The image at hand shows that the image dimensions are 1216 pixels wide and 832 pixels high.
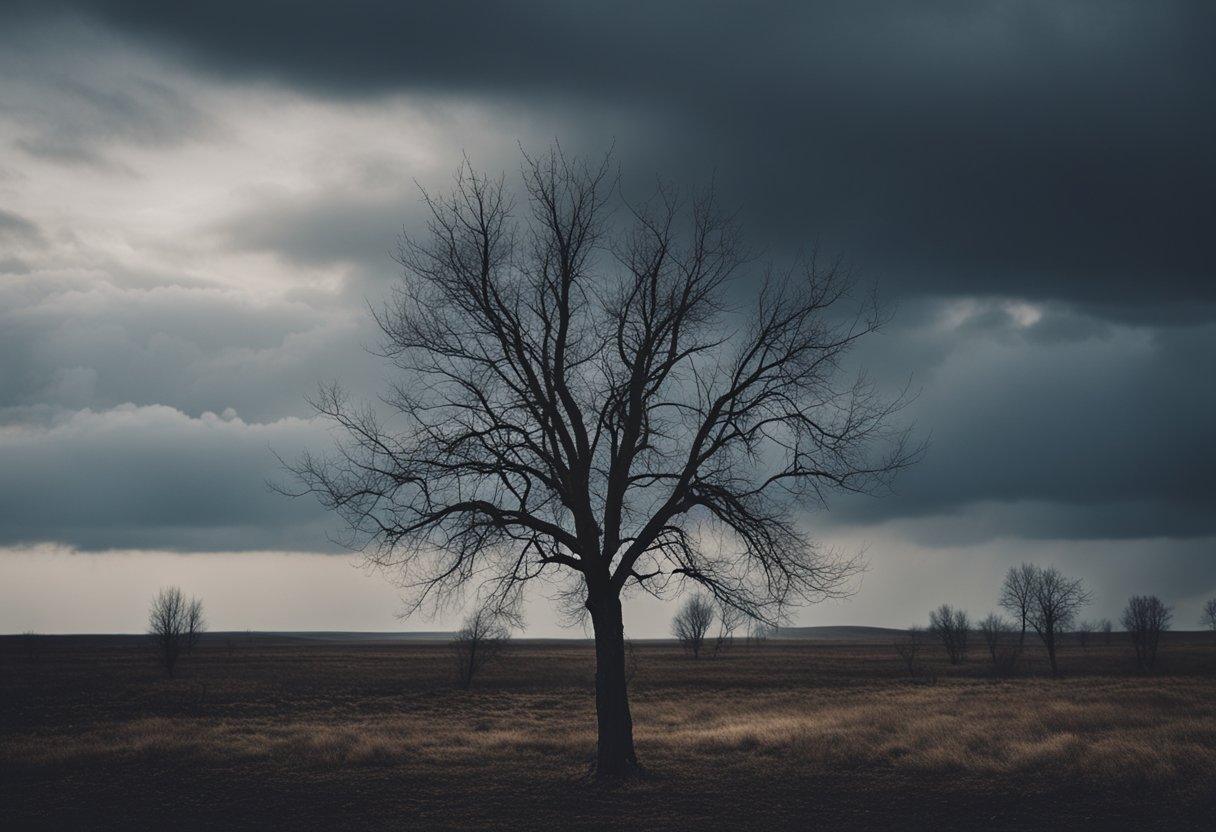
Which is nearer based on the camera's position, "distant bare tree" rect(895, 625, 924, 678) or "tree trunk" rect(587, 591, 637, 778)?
"tree trunk" rect(587, 591, 637, 778)

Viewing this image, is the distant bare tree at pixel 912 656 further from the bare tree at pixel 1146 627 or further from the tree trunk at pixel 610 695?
the tree trunk at pixel 610 695

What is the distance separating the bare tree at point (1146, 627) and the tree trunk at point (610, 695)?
2797 inches

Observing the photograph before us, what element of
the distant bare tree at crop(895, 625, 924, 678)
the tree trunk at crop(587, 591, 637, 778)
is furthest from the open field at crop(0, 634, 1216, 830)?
the distant bare tree at crop(895, 625, 924, 678)

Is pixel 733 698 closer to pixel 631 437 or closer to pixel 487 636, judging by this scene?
pixel 487 636

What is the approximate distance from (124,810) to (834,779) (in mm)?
12211

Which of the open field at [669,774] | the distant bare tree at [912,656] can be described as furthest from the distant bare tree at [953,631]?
the open field at [669,774]

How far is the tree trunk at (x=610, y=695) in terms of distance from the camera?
53.3ft

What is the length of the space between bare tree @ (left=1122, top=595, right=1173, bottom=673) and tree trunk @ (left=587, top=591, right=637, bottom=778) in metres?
71.0

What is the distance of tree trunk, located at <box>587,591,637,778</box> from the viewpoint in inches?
640

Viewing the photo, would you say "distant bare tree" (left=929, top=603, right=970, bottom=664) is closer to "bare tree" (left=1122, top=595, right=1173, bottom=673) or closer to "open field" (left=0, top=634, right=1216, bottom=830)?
"bare tree" (left=1122, top=595, right=1173, bottom=673)

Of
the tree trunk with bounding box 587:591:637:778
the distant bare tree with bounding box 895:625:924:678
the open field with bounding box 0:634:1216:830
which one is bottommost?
the distant bare tree with bounding box 895:625:924:678

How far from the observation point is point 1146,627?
76812 mm

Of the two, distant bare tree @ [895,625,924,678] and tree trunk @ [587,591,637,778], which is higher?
tree trunk @ [587,591,637,778]

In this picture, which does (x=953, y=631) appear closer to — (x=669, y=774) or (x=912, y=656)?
(x=912, y=656)
